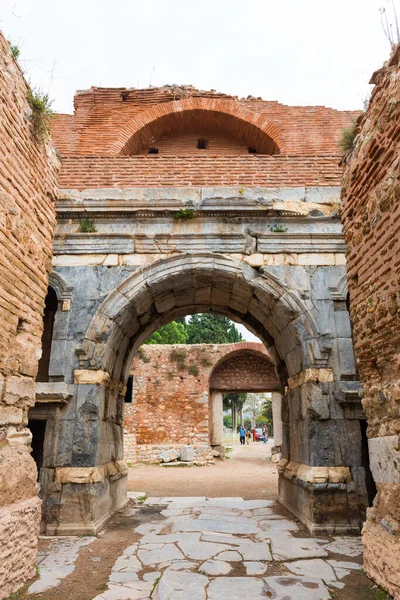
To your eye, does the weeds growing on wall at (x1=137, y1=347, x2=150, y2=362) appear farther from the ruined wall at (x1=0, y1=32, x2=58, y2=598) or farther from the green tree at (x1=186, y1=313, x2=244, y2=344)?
the green tree at (x1=186, y1=313, x2=244, y2=344)

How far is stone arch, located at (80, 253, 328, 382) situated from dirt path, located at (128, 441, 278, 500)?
3.73 m

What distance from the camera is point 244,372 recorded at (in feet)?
53.4

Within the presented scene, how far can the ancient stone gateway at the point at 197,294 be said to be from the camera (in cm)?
555

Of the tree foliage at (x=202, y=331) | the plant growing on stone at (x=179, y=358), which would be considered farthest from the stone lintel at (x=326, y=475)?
the tree foliage at (x=202, y=331)

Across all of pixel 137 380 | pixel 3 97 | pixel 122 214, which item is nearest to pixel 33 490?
pixel 3 97

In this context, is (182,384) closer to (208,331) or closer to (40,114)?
(40,114)

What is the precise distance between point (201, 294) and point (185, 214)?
159 centimetres

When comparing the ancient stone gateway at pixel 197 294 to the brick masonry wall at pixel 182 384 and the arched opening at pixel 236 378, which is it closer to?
the brick masonry wall at pixel 182 384

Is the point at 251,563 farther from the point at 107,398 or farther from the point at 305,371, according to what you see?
the point at 107,398

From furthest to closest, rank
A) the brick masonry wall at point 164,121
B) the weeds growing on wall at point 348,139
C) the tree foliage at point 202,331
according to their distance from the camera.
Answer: the tree foliage at point 202,331
the brick masonry wall at point 164,121
the weeds growing on wall at point 348,139

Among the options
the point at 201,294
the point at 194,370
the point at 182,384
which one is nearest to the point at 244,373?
the point at 194,370

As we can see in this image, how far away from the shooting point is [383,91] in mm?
3508

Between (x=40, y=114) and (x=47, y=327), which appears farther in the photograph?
(x=47, y=327)

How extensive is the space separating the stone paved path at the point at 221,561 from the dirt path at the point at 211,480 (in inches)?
116
